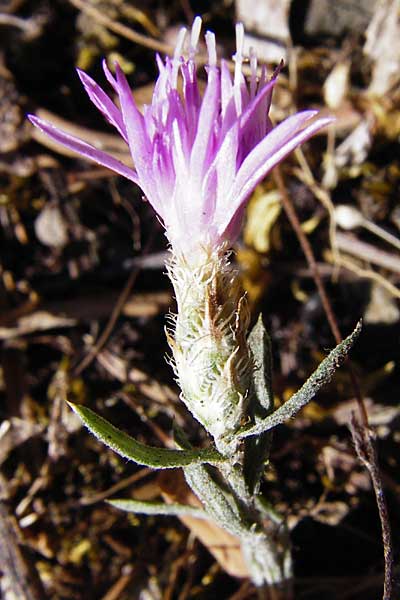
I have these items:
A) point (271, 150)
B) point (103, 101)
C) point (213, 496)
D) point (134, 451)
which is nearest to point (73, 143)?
point (103, 101)

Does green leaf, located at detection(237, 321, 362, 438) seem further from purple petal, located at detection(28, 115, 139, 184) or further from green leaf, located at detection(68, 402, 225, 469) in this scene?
purple petal, located at detection(28, 115, 139, 184)

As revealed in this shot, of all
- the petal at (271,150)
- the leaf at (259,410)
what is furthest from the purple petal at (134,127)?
the leaf at (259,410)

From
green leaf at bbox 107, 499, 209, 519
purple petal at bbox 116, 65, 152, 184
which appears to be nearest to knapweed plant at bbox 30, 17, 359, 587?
purple petal at bbox 116, 65, 152, 184

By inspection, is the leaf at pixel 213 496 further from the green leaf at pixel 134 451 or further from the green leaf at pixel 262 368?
the green leaf at pixel 262 368

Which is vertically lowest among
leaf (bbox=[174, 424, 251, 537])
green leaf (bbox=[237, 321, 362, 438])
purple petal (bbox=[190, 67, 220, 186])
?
leaf (bbox=[174, 424, 251, 537])

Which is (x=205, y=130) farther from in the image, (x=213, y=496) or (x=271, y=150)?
(x=213, y=496)

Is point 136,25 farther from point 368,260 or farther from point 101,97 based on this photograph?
point 101,97
